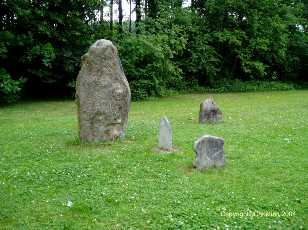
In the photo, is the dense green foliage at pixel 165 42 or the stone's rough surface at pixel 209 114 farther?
the dense green foliage at pixel 165 42

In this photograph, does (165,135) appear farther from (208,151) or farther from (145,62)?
(145,62)

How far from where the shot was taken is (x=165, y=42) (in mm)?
27438

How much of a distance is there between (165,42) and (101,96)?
15.9m

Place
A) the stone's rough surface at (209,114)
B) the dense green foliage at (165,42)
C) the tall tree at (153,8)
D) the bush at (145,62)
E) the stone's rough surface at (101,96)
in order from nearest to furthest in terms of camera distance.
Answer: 1. the stone's rough surface at (101,96)
2. the stone's rough surface at (209,114)
3. the dense green foliage at (165,42)
4. the bush at (145,62)
5. the tall tree at (153,8)

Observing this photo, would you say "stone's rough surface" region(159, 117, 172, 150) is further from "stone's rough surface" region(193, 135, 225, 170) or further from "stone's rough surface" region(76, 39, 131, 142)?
"stone's rough surface" region(193, 135, 225, 170)

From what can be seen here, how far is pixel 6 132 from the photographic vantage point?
48.5ft

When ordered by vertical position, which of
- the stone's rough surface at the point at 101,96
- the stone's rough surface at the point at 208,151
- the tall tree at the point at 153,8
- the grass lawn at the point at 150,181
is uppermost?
the tall tree at the point at 153,8

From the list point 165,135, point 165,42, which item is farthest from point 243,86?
point 165,135

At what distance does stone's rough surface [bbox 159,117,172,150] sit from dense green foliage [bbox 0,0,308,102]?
1339 cm

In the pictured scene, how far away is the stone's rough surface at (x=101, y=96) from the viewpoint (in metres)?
12.1

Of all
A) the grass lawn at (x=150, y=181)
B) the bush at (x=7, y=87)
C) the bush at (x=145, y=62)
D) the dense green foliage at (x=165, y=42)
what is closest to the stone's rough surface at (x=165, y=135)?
the grass lawn at (x=150, y=181)

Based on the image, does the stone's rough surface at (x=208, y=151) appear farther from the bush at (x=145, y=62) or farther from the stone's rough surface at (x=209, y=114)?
the bush at (x=145, y=62)

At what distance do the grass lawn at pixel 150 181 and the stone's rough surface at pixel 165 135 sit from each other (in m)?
0.42

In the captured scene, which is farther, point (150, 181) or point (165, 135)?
point (165, 135)
